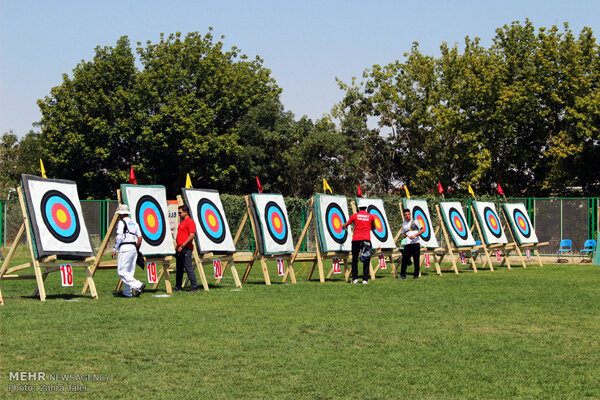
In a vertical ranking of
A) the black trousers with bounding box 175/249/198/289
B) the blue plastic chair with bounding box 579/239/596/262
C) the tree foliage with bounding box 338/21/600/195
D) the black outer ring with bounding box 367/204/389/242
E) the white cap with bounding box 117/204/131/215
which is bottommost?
the blue plastic chair with bounding box 579/239/596/262

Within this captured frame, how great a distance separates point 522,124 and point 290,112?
1733 cm

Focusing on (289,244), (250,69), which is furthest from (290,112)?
(289,244)

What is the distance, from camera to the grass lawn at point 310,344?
24.1 ft

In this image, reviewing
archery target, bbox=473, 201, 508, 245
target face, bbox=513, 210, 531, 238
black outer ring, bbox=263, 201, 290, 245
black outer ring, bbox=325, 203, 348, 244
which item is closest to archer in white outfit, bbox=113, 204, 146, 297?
black outer ring, bbox=263, 201, 290, 245

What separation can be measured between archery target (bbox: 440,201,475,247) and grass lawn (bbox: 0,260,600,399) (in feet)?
31.7

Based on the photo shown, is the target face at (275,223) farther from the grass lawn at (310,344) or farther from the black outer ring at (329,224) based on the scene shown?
the grass lawn at (310,344)

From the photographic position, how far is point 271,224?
1950 cm

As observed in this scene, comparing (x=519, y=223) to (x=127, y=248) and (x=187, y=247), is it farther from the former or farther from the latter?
(x=127, y=248)

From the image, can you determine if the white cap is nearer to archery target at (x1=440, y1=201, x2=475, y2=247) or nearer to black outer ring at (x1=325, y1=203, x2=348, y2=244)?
black outer ring at (x1=325, y1=203, x2=348, y2=244)

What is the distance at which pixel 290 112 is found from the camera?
190 feet

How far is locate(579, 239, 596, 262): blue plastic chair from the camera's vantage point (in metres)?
32.9

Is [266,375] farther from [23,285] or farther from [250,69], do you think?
[250,69]

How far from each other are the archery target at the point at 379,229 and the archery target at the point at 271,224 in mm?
3118

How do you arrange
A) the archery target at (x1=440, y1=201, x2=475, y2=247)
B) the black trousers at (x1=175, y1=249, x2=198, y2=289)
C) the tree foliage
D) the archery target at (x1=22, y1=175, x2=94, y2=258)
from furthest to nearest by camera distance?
the tree foliage → the archery target at (x1=440, y1=201, x2=475, y2=247) → the black trousers at (x1=175, y1=249, x2=198, y2=289) → the archery target at (x1=22, y1=175, x2=94, y2=258)
